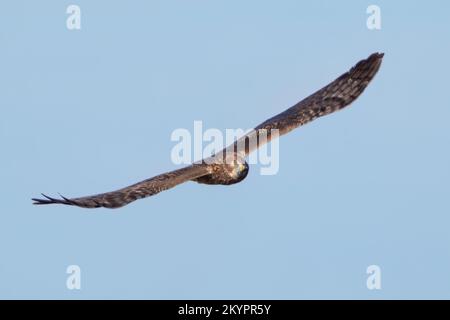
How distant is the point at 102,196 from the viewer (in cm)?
3241

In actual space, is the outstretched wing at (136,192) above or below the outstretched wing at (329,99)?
below

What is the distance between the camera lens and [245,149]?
1462 inches

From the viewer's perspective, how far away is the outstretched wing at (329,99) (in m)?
38.3

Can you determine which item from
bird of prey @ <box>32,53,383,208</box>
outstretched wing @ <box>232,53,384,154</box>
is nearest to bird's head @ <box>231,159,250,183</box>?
bird of prey @ <box>32,53,383,208</box>

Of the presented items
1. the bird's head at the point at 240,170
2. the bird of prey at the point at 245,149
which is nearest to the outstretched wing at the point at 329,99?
the bird of prey at the point at 245,149

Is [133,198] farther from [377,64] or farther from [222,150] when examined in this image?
[377,64]

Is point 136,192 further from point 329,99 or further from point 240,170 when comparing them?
point 329,99

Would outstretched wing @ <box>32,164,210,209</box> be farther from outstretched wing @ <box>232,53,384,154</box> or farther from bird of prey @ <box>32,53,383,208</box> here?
outstretched wing @ <box>232,53,384,154</box>

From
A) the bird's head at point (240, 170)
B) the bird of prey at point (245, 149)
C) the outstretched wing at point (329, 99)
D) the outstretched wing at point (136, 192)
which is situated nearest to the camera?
the outstretched wing at point (136, 192)

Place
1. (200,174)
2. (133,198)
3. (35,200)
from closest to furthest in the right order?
1. (35,200)
2. (133,198)
3. (200,174)

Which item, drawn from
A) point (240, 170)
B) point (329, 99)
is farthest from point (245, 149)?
point (329, 99)

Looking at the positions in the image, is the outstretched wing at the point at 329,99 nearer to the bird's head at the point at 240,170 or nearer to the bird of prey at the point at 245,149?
the bird of prey at the point at 245,149

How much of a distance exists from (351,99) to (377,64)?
1156mm
